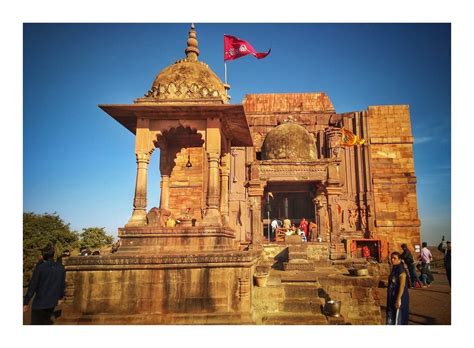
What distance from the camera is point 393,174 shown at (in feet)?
70.5

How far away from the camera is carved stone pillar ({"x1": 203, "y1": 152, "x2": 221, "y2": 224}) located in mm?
8609

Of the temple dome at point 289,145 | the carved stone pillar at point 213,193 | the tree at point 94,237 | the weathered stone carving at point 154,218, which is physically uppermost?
the temple dome at point 289,145

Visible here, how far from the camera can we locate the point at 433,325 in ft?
23.8

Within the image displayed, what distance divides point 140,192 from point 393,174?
17.8 meters

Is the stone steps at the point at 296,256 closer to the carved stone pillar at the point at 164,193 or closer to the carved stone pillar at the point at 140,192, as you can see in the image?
the carved stone pillar at the point at 164,193

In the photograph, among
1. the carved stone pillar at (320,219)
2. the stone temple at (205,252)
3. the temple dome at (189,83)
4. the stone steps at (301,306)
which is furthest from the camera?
the carved stone pillar at (320,219)

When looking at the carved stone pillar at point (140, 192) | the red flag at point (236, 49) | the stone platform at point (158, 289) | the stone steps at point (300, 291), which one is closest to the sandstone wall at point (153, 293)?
the stone platform at point (158, 289)

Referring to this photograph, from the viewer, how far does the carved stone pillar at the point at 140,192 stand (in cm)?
859

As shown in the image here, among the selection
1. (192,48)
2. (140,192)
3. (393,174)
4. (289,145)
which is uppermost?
(192,48)

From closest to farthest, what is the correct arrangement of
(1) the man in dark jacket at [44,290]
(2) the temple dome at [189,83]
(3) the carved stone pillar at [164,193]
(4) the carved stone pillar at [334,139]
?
(1) the man in dark jacket at [44,290] < (2) the temple dome at [189,83] < (3) the carved stone pillar at [164,193] < (4) the carved stone pillar at [334,139]

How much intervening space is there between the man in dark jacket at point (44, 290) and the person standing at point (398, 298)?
608 centimetres

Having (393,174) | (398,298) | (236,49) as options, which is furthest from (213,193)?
(393,174)

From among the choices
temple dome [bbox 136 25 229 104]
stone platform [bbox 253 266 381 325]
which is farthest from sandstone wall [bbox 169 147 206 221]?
stone platform [bbox 253 266 381 325]

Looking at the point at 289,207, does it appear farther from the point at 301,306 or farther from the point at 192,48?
the point at 301,306
